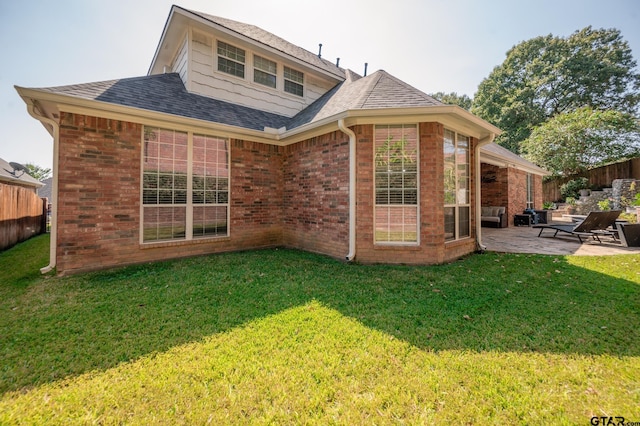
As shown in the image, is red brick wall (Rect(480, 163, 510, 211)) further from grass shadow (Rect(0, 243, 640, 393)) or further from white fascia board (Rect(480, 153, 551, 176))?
grass shadow (Rect(0, 243, 640, 393))

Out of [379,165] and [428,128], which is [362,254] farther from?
[428,128]

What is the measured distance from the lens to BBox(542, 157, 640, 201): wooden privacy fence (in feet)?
54.9

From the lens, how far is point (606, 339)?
9.18ft

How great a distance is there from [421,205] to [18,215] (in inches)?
525

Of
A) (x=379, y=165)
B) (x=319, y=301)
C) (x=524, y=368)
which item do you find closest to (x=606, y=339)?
(x=524, y=368)

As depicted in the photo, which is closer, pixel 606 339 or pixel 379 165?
pixel 606 339

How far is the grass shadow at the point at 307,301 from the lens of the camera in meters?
2.70

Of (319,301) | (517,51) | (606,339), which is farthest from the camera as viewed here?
(517,51)

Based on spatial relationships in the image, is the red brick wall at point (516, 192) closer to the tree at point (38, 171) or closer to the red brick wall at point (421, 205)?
the red brick wall at point (421, 205)

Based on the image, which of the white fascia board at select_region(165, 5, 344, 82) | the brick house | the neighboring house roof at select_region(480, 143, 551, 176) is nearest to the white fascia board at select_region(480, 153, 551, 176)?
the neighboring house roof at select_region(480, 143, 551, 176)

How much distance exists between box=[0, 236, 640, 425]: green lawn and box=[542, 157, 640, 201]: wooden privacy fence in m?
19.5

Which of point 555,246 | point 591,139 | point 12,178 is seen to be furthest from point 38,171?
point 591,139

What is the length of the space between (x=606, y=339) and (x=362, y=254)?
3829mm

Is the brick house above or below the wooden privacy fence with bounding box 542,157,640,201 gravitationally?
below
